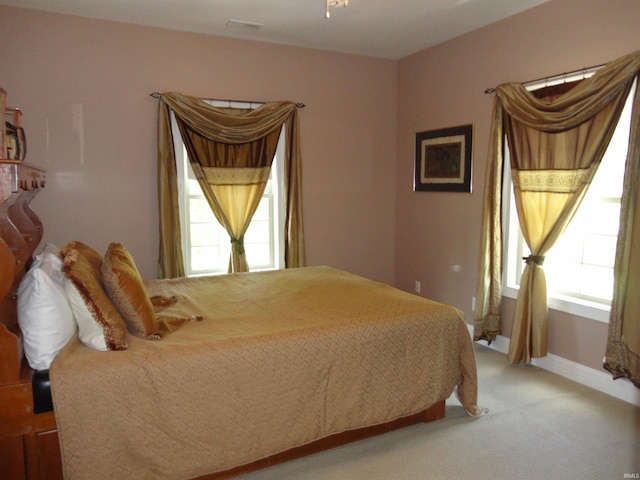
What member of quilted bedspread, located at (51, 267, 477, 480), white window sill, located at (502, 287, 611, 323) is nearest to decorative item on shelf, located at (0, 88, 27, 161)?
quilted bedspread, located at (51, 267, 477, 480)

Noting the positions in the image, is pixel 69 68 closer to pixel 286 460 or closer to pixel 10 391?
pixel 10 391

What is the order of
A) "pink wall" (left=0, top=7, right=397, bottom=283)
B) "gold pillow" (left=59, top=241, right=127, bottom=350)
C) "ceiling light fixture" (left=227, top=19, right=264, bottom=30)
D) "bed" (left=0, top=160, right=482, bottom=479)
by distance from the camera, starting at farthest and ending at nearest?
"ceiling light fixture" (left=227, top=19, right=264, bottom=30)
"pink wall" (left=0, top=7, right=397, bottom=283)
"gold pillow" (left=59, top=241, right=127, bottom=350)
"bed" (left=0, top=160, right=482, bottom=479)

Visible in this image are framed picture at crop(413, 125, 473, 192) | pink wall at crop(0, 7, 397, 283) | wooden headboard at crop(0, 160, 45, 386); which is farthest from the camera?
framed picture at crop(413, 125, 473, 192)

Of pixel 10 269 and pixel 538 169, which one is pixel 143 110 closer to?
pixel 10 269

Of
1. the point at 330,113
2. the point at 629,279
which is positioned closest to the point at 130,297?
the point at 629,279

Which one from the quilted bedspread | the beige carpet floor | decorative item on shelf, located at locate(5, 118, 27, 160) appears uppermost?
decorative item on shelf, located at locate(5, 118, 27, 160)

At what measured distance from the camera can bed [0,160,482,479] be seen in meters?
1.84

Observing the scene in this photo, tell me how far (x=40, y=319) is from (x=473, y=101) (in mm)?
3651

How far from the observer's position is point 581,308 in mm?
3289

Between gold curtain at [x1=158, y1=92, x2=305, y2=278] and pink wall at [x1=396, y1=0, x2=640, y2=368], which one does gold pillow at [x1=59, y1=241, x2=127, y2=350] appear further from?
pink wall at [x1=396, y1=0, x2=640, y2=368]

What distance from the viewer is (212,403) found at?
2053 millimetres

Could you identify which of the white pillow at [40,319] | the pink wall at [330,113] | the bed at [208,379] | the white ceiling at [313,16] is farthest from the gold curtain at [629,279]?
the white pillow at [40,319]

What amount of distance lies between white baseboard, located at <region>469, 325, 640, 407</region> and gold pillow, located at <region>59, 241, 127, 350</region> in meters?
2.98

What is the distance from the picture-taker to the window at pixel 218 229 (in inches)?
170
